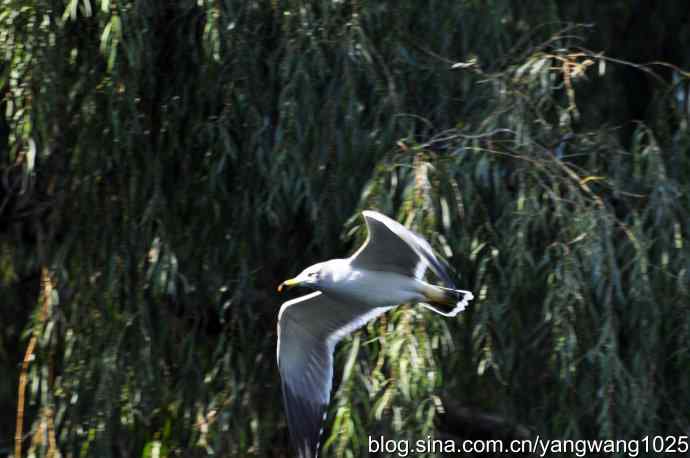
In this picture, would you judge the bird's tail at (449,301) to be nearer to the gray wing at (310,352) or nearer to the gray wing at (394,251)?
the gray wing at (394,251)

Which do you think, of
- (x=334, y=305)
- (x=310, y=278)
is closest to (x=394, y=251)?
(x=310, y=278)

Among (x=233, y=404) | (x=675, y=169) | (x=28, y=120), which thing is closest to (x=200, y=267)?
(x=233, y=404)

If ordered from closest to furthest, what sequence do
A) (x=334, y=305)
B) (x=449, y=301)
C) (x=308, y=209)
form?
(x=449, y=301), (x=308, y=209), (x=334, y=305)

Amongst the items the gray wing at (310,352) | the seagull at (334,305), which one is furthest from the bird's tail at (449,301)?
the gray wing at (310,352)

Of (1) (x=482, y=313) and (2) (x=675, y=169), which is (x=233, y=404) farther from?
(2) (x=675, y=169)

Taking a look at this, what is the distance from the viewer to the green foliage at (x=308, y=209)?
2.94 m

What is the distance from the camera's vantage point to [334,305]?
333cm

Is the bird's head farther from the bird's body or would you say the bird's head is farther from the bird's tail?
the bird's tail

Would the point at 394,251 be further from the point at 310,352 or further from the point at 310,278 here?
the point at 310,352

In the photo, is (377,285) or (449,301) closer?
(449,301)

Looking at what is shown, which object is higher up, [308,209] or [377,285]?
[308,209]

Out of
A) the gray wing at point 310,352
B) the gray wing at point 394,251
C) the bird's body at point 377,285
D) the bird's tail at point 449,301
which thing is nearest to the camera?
the gray wing at point 394,251

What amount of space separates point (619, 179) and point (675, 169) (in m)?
0.21

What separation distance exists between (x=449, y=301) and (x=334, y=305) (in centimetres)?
47
